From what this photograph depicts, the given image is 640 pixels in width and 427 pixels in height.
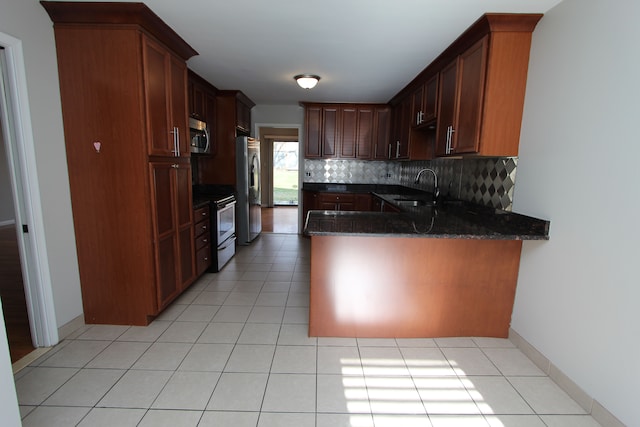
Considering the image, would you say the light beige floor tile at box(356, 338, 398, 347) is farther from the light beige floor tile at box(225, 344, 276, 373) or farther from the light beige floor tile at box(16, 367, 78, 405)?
the light beige floor tile at box(16, 367, 78, 405)

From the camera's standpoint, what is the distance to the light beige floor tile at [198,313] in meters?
2.60

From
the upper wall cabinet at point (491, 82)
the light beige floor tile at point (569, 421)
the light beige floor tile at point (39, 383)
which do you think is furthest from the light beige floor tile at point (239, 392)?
the upper wall cabinet at point (491, 82)

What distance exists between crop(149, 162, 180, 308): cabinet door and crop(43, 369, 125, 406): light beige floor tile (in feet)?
2.16

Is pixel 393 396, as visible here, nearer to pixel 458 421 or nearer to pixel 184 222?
pixel 458 421

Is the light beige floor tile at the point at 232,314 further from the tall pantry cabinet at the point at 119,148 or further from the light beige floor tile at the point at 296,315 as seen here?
the tall pantry cabinet at the point at 119,148

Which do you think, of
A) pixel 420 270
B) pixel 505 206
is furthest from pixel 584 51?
pixel 420 270

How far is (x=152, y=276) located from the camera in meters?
2.43

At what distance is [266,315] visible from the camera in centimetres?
269

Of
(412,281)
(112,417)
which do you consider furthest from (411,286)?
(112,417)

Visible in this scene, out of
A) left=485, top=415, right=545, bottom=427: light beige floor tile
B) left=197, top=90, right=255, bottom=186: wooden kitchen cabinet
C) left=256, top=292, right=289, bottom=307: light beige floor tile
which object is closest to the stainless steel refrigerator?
left=197, top=90, right=255, bottom=186: wooden kitchen cabinet

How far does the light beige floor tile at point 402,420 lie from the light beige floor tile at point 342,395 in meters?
0.08

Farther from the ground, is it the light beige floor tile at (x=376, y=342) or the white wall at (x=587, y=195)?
the white wall at (x=587, y=195)

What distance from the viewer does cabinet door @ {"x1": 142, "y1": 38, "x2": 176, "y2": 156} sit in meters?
2.26

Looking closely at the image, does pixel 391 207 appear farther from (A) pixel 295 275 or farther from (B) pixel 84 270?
(B) pixel 84 270
